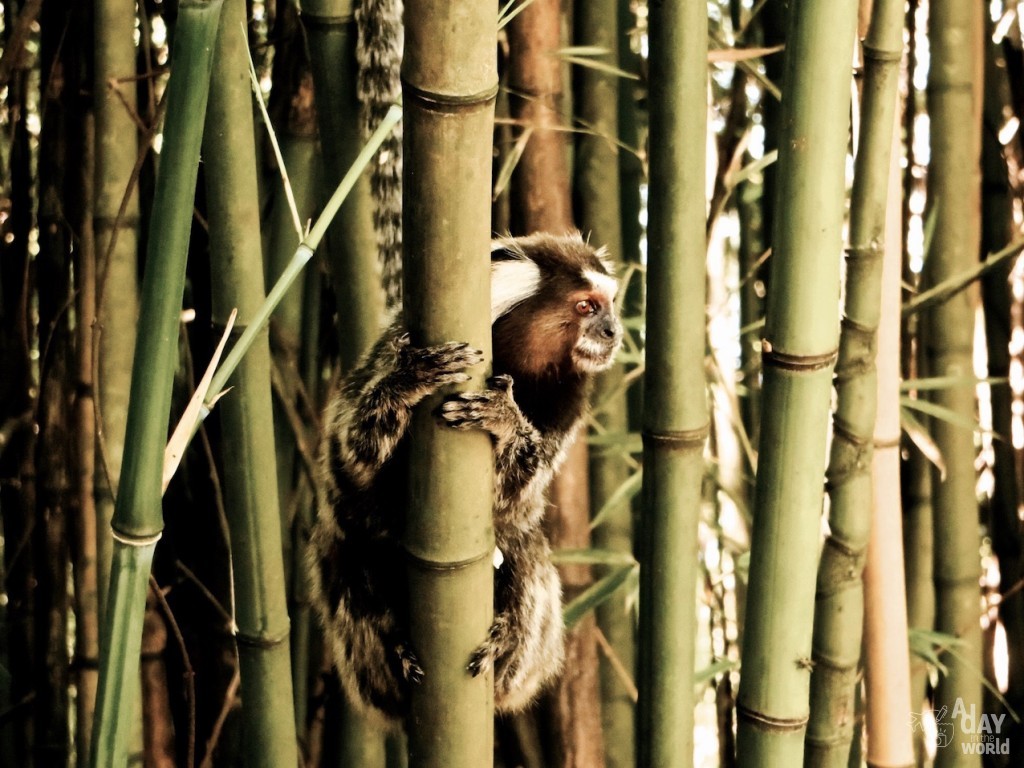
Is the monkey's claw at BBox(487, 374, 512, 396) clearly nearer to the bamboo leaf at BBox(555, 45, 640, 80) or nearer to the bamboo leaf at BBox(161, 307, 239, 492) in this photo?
the bamboo leaf at BBox(161, 307, 239, 492)

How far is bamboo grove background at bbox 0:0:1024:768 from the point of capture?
38.4 inches

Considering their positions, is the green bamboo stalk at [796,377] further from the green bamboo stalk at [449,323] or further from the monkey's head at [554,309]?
the monkey's head at [554,309]

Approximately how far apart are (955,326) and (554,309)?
0.82m

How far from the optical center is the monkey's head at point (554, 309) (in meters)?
1.86

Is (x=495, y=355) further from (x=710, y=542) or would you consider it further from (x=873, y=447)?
(x=710, y=542)

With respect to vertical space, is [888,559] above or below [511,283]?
below

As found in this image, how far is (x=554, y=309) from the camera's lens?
6.31ft

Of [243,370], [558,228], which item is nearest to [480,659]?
[243,370]

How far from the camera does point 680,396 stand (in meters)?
1.28

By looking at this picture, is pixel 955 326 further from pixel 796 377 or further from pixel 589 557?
pixel 796 377

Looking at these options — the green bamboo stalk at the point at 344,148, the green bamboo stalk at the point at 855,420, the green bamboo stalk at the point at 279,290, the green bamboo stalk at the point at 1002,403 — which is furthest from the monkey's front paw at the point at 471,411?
the green bamboo stalk at the point at 1002,403

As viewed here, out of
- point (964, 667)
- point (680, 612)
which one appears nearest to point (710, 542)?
point (964, 667)

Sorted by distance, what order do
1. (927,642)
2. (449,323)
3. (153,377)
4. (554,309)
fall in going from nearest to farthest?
(153,377) → (449,323) → (554,309) → (927,642)

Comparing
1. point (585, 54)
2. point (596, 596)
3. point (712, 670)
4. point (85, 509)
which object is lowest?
point (712, 670)
